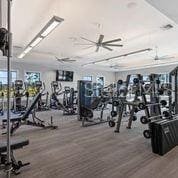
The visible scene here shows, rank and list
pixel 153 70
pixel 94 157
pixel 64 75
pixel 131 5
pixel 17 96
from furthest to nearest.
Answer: pixel 153 70 < pixel 64 75 < pixel 17 96 < pixel 131 5 < pixel 94 157

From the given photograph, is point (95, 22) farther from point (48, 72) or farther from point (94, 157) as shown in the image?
point (48, 72)

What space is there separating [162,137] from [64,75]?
9.07m

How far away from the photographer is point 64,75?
11.4 metres

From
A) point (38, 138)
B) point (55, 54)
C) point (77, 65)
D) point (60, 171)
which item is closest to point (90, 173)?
point (60, 171)

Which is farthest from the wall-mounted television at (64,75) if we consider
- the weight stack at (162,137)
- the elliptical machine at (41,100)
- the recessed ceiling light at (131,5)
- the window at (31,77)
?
the weight stack at (162,137)

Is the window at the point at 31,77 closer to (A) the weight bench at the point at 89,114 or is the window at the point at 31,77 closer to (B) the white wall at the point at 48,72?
(B) the white wall at the point at 48,72

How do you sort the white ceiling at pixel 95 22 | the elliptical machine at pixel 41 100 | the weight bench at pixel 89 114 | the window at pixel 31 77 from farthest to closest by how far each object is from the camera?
the window at pixel 31 77, the elliptical machine at pixel 41 100, the weight bench at pixel 89 114, the white ceiling at pixel 95 22

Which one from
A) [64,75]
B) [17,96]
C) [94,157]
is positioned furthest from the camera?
[64,75]

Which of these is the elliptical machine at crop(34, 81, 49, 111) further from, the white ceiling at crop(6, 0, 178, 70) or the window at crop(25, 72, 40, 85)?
the white ceiling at crop(6, 0, 178, 70)

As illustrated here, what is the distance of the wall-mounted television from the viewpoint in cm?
1116

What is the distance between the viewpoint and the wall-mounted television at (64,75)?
1116 cm

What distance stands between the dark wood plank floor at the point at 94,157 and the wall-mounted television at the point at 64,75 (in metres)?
7.01

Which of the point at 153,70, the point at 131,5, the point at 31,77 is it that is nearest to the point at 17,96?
the point at 31,77

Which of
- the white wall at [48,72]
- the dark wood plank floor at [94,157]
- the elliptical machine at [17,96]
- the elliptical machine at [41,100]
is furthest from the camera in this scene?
the white wall at [48,72]
